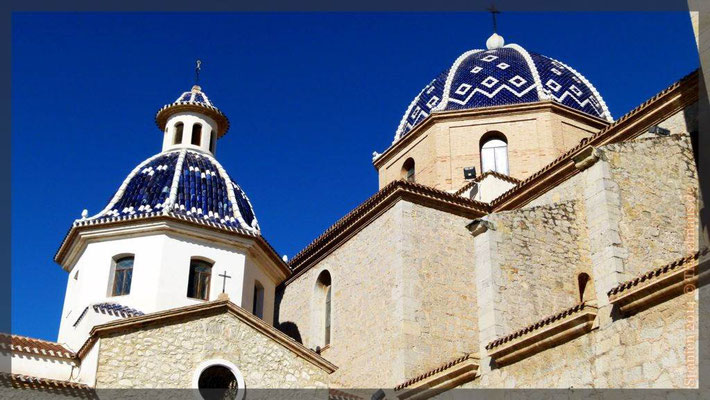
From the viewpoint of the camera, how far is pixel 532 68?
2116 cm

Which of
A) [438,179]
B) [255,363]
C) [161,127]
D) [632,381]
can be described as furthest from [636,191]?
[161,127]

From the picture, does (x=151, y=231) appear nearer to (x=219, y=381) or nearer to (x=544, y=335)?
(x=219, y=381)

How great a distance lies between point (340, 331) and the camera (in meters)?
16.1

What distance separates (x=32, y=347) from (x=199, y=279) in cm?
311

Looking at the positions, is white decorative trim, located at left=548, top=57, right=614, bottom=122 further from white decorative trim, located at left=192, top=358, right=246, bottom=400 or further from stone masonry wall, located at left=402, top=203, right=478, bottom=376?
white decorative trim, located at left=192, top=358, right=246, bottom=400

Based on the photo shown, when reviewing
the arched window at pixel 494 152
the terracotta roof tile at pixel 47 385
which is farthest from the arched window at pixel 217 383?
the arched window at pixel 494 152

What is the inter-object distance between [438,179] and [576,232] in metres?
6.03

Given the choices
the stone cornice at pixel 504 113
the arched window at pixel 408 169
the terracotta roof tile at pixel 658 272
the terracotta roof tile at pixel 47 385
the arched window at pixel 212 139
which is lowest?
the terracotta roof tile at pixel 47 385

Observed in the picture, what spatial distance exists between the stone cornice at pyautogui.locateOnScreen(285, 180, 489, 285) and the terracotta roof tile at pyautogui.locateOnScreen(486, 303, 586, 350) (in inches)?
159

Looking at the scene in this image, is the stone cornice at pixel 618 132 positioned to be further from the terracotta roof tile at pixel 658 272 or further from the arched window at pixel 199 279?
the arched window at pixel 199 279

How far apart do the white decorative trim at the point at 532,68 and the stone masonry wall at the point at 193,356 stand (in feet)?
32.7

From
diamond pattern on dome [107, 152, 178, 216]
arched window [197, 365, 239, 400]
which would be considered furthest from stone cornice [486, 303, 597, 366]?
diamond pattern on dome [107, 152, 178, 216]

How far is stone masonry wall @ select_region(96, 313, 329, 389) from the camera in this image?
38.9 ft

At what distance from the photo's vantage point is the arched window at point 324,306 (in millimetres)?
16953
